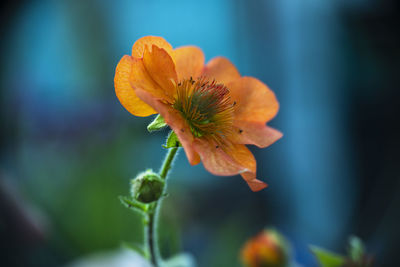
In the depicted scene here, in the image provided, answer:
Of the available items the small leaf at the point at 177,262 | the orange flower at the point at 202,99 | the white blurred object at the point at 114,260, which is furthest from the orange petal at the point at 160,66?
the white blurred object at the point at 114,260

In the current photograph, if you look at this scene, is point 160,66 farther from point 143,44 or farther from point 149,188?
point 149,188

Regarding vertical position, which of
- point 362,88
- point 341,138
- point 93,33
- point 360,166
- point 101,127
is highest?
point 93,33

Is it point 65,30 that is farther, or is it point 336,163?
point 65,30

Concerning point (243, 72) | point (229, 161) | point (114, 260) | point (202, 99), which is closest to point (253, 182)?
point (229, 161)

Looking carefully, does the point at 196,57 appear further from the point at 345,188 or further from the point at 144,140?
the point at 345,188

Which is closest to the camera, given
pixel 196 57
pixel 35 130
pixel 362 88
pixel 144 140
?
pixel 196 57

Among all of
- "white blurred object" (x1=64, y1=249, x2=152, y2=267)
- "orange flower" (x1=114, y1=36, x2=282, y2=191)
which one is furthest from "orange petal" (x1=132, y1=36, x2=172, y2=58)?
"white blurred object" (x1=64, y1=249, x2=152, y2=267)

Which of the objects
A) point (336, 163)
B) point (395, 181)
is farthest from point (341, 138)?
point (395, 181)
